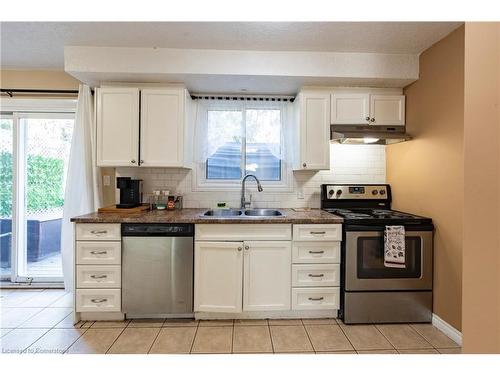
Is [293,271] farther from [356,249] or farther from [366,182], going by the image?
[366,182]

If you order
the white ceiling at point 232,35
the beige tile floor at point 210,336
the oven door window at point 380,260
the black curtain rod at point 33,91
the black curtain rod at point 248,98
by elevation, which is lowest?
the beige tile floor at point 210,336

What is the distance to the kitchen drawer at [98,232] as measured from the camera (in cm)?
236

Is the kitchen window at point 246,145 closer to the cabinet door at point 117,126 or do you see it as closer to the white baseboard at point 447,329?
the cabinet door at point 117,126

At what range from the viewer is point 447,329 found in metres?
2.23

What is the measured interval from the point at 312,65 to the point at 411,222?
5.28ft

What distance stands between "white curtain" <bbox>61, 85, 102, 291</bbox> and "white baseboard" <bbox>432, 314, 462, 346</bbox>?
10.7 ft

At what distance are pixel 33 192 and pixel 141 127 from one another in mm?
1678

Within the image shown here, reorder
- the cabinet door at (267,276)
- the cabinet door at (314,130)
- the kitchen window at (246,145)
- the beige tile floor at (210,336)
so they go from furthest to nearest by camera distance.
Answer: the kitchen window at (246,145)
the cabinet door at (314,130)
the cabinet door at (267,276)
the beige tile floor at (210,336)

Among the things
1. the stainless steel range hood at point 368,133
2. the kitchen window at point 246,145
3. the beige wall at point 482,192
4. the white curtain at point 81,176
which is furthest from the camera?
the kitchen window at point 246,145

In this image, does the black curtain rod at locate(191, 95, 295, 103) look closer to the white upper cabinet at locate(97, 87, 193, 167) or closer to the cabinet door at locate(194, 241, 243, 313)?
the white upper cabinet at locate(97, 87, 193, 167)

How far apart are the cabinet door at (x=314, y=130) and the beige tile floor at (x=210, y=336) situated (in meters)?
1.46

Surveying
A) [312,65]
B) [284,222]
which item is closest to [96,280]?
[284,222]

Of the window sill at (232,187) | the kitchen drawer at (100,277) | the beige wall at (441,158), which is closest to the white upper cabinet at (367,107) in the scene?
the beige wall at (441,158)
